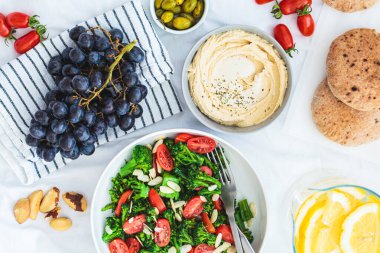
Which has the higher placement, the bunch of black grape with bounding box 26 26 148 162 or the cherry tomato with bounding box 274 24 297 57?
the bunch of black grape with bounding box 26 26 148 162

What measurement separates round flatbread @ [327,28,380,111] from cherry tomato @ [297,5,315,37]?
0.14m

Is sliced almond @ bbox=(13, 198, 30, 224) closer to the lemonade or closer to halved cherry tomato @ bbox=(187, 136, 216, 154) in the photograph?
halved cherry tomato @ bbox=(187, 136, 216, 154)

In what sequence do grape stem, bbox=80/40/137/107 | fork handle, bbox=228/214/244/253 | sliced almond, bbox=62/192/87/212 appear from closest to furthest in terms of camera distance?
grape stem, bbox=80/40/137/107 → fork handle, bbox=228/214/244/253 → sliced almond, bbox=62/192/87/212

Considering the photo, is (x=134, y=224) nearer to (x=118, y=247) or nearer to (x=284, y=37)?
(x=118, y=247)

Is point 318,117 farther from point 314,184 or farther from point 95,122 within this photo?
point 95,122

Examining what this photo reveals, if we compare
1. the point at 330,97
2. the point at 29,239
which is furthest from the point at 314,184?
the point at 29,239

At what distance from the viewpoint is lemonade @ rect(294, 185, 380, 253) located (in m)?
1.61

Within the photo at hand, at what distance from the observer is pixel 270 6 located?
182 centimetres

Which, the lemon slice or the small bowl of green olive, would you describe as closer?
the lemon slice

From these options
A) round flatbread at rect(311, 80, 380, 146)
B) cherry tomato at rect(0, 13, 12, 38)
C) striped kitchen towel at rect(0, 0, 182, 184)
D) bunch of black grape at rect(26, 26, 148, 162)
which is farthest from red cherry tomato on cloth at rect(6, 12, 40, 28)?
round flatbread at rect(311, 80, 380, 146)

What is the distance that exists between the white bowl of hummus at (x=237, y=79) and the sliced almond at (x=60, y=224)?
667 mm

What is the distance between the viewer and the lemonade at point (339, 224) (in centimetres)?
161

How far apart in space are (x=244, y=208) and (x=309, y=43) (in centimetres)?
69

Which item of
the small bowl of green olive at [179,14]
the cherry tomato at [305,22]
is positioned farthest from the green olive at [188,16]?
the cherry tomato at [305,22]
